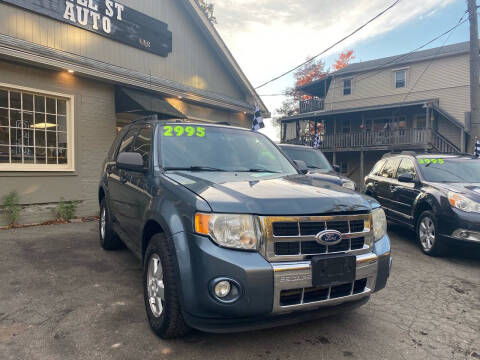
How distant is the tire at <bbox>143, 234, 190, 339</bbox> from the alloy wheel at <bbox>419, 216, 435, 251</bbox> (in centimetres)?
459

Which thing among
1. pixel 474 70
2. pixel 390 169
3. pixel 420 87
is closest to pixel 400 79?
pixel 420 87

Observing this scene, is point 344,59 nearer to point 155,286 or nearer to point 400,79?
point 400,79

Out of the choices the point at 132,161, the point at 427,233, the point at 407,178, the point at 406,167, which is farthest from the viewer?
the point at 406,167

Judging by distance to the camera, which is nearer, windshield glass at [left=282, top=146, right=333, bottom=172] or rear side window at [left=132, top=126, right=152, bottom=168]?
rear side window at [left=132, top=126, right=152, bottom=168]

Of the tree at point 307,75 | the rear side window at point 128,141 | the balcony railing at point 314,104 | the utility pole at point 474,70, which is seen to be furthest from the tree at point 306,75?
the rear side window at point 128,141

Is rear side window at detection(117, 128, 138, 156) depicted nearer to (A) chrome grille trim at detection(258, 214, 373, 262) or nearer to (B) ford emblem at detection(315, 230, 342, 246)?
(A) chrome grille trim at detection(258, 214, 373, 262)

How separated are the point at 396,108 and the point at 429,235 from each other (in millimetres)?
17741

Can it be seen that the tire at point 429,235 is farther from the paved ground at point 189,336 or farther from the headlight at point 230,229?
the headlight at point 230,229

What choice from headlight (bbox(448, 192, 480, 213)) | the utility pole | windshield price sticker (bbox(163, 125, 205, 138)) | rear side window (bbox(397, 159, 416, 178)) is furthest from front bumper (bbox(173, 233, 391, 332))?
the utility pole

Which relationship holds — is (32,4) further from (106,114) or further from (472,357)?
(472,357)

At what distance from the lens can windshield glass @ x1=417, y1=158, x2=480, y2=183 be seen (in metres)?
5.93

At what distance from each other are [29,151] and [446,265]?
8.21 metres

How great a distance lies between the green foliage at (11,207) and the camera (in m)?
6.72

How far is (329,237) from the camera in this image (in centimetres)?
242
